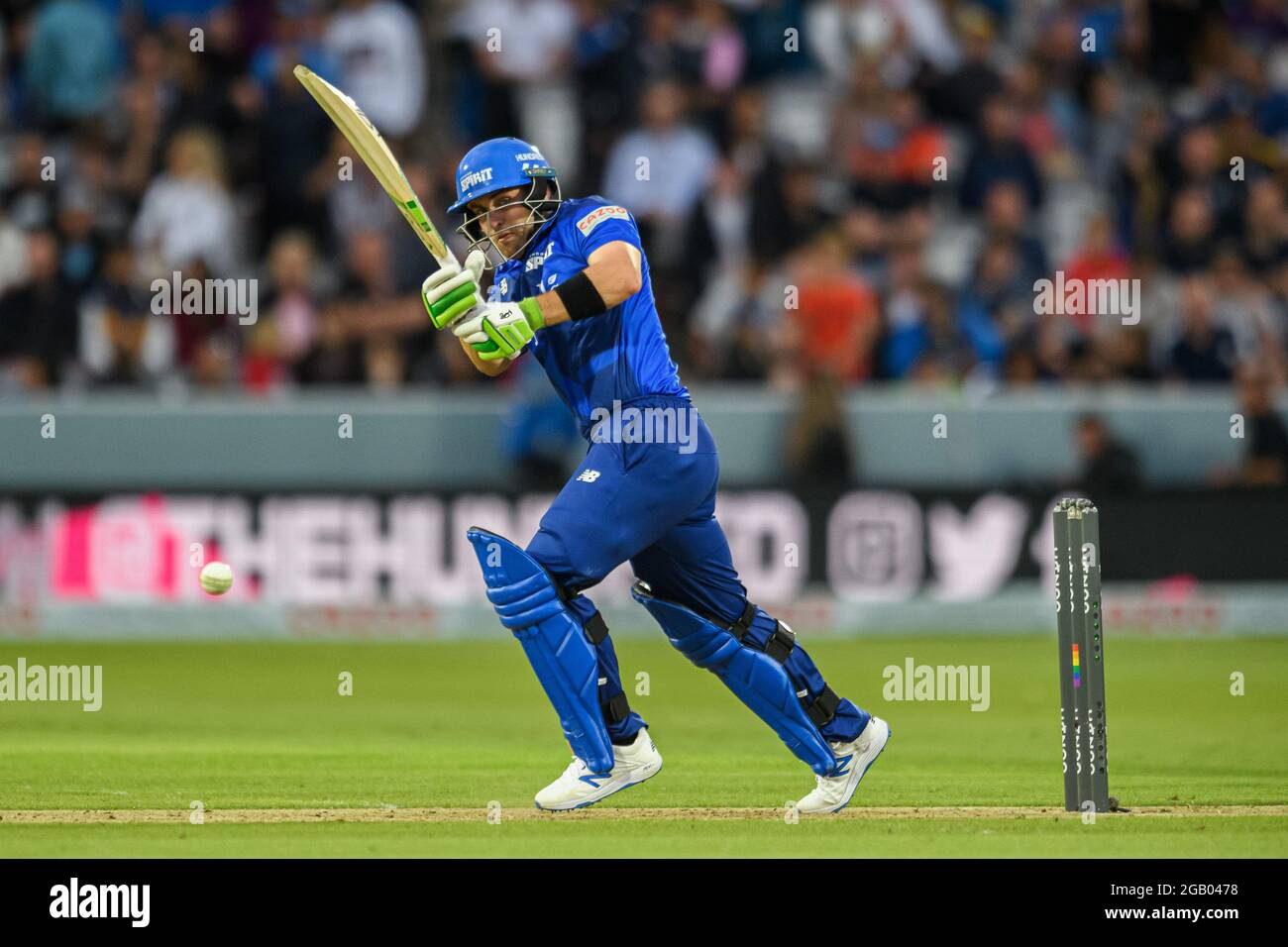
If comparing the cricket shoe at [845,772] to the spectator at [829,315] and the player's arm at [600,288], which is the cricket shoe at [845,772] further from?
the spectator at [829,315]

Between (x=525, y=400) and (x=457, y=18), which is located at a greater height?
(x=457, y=18)

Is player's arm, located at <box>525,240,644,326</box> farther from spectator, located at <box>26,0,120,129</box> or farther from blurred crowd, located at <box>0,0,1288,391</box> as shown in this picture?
spectator, located at <box>26,0,120,129</box>

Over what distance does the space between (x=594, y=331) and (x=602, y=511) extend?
30.9 inches

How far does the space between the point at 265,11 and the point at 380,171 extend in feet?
36.9

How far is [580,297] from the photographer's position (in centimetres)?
862

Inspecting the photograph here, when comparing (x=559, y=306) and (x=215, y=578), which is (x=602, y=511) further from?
(x=215, y=578)

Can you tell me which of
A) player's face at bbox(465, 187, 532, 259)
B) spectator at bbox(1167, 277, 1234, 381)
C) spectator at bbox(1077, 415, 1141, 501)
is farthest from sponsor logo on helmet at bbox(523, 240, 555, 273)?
spectator at bbox(1167, 277, 1234, 381)

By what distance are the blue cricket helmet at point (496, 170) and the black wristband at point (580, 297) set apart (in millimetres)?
637

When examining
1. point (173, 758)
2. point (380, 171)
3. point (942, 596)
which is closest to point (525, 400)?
point (942, 596)

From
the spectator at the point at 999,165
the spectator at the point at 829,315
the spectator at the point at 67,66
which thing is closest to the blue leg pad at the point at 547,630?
the spectator at the point at 829,315

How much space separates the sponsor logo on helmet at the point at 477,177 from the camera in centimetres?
904

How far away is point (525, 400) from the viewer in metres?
17.2

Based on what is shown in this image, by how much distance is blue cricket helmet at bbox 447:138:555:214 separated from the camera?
903 cm

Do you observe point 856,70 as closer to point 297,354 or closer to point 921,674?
point 297,354
